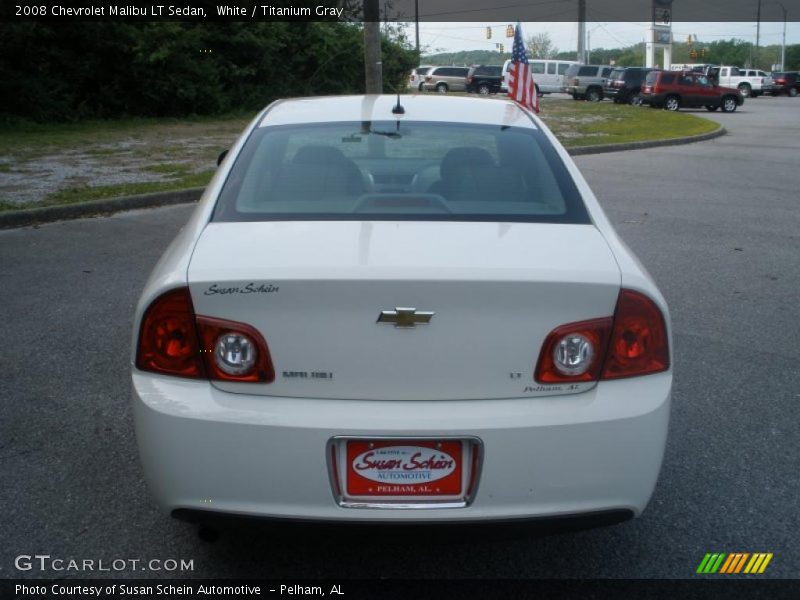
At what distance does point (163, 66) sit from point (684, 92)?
73.5 ft

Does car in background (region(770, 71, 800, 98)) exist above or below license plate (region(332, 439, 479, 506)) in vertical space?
above

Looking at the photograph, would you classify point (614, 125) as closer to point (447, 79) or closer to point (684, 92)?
point (684, 92)

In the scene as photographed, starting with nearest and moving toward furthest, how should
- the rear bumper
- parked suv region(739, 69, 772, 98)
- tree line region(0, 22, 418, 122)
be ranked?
the rear bumper < tree line region(0, 22, 418, 122) < parked suv region(739, 69, 772, 98)

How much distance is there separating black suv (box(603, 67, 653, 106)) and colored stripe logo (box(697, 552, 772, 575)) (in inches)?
1537

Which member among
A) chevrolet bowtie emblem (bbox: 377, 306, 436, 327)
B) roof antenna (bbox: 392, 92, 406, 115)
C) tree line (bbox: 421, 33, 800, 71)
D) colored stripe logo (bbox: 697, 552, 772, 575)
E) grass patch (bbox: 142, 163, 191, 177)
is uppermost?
tree line (bbox: 421, 33, 800, 71)

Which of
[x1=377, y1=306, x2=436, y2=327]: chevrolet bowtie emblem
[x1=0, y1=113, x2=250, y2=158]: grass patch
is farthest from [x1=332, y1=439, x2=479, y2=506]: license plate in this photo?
[x1=0, y1=113, x2=250, y2=158]: grass patch

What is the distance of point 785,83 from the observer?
6103cm

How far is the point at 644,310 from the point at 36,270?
5790 millimetres

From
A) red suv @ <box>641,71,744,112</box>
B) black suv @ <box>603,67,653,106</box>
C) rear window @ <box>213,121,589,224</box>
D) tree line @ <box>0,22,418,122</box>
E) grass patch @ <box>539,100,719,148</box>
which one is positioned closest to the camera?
rear window @ <box>213,121,589,224</box>

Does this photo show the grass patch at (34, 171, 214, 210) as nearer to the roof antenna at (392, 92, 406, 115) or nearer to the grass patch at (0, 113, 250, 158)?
the grass patch at (0, 113, 250, 158)

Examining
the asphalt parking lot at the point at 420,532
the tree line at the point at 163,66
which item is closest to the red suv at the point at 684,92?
the tree line at the point at 163,66

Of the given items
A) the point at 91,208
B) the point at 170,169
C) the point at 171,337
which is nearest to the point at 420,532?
the point at 171,337

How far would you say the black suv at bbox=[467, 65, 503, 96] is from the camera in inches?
1905

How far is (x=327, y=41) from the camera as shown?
28703mm
